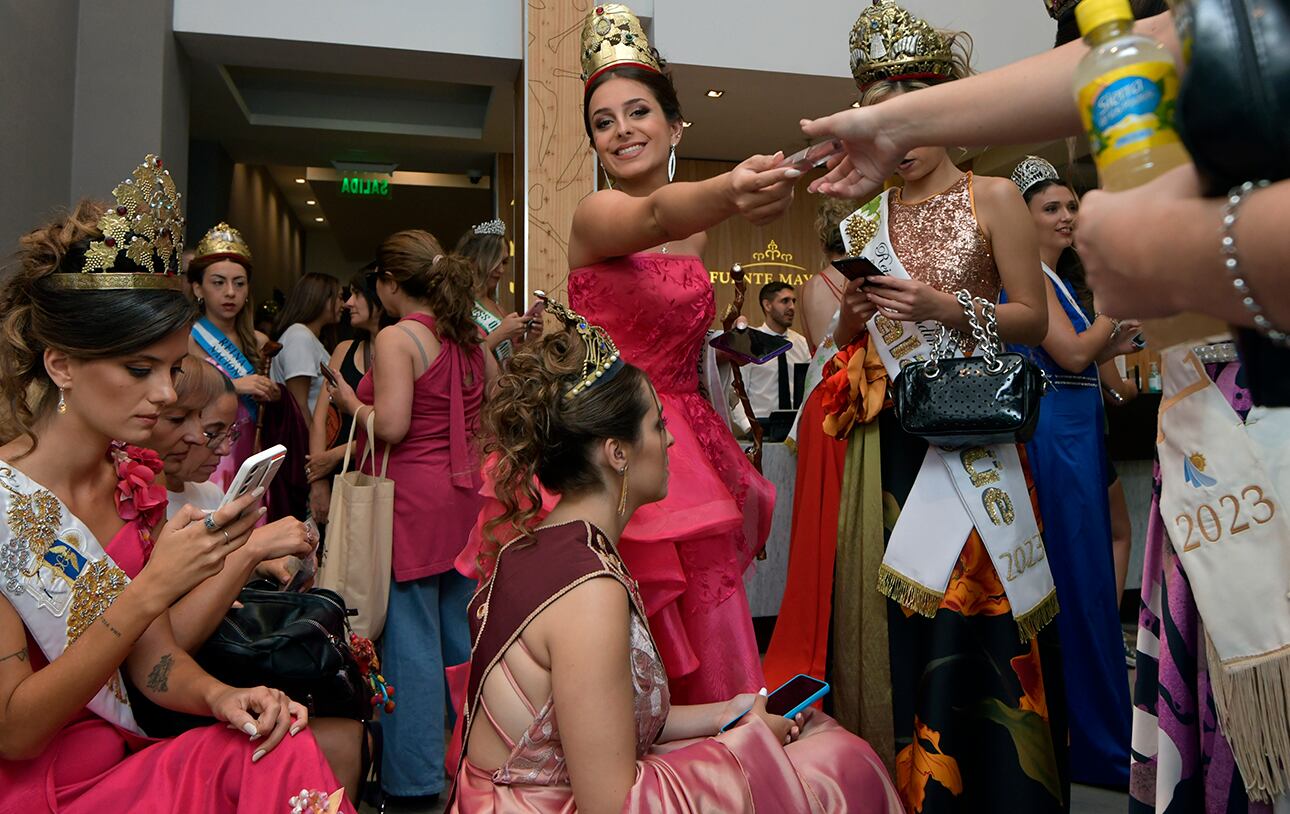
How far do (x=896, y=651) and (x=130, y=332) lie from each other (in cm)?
148

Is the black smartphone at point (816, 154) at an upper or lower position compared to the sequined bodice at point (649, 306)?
upper

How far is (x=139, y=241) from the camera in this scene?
1652 millimetres

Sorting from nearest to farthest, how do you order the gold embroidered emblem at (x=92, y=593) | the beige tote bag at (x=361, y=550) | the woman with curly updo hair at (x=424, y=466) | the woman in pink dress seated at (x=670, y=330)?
the gold embroidered emblem at (x=92, y=593), the woman in pink dress seated at (x=670, y=330), the beige tote bag at (x=361, y=550), the woman with curly updo hair at (x=424, y=466)

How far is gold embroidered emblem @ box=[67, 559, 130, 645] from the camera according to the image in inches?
57.0

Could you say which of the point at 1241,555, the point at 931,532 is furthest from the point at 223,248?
the point at 1241,555

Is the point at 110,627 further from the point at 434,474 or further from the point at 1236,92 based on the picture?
the point at 434,474

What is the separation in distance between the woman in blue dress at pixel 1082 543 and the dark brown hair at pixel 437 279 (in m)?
1.66

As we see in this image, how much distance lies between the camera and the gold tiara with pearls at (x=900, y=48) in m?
2.01

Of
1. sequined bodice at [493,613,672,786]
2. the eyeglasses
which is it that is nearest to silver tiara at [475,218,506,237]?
the eyeglasses

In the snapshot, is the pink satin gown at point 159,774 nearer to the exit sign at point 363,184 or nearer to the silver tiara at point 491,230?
the silver tiara at point 491,230

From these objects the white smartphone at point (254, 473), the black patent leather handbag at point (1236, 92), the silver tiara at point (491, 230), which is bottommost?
the white smartphone at point (254, 473)

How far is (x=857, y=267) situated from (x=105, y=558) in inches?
54.4

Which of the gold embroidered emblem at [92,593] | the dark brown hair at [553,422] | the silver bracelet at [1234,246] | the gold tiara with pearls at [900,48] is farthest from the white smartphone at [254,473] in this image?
the gold tiara with pearls at [900,48]

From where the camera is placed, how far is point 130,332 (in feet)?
5.18
